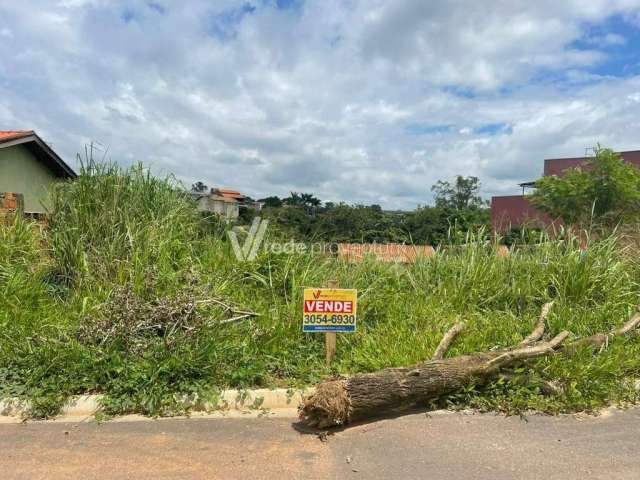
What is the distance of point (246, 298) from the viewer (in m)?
5.00

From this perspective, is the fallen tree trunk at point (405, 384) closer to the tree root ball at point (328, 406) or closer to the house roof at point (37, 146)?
the tree root ball at point (328, 406)

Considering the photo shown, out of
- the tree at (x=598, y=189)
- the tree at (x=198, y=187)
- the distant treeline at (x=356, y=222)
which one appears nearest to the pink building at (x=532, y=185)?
the tree at (x=598, y=189)

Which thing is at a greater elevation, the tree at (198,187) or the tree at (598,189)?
the tree at (598,189)

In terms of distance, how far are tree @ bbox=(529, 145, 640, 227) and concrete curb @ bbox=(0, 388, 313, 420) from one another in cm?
1839

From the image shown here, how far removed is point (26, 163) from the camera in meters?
13.5

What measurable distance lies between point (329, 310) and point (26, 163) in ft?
44.8

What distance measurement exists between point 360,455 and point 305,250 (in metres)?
3.49

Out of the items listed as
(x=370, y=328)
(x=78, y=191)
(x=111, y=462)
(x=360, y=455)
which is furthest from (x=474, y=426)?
(x=78, y=191)

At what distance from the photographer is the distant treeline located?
6.66 meters

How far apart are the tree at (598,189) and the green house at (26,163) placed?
2000 cm

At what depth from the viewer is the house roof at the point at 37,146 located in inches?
472

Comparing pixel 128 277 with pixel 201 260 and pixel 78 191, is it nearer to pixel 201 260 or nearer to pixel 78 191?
pixel 201 260

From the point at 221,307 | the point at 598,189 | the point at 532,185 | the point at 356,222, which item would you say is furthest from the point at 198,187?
the point at 532,185

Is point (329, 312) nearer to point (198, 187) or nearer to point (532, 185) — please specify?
point (198, 187)
